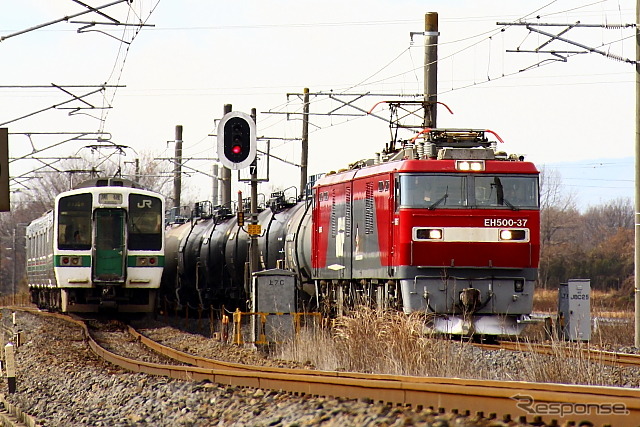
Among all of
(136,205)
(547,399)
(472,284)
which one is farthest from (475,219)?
(136,205)

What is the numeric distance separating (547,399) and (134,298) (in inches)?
797

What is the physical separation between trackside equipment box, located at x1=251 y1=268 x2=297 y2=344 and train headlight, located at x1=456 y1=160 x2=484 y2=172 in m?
4.30

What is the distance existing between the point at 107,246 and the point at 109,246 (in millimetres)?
49

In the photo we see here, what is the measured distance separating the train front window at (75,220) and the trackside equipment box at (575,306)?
1168 centimetres

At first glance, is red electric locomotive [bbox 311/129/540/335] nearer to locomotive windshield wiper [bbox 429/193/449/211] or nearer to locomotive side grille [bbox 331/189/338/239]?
locomotive windshield wiper [bbox 429/193/449/211]

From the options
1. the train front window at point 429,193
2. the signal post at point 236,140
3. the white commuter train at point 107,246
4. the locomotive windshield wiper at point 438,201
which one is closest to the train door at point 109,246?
the white commuter train at point 107,246

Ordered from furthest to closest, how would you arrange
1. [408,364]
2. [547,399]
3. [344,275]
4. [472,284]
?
1. [344,275]
2. [472,284]
3. [408,364]
4. [547,399]

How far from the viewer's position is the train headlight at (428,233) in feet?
54.9

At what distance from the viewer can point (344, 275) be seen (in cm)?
1995

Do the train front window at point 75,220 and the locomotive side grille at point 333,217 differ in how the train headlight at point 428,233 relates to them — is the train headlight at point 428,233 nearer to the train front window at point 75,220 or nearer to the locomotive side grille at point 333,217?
the locomotive side grille at point 333,217

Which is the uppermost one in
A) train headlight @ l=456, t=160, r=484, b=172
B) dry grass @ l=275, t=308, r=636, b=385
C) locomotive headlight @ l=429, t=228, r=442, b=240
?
train headlight @ l=456, t=160, r=484, b=172

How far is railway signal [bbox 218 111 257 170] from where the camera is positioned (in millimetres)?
19094

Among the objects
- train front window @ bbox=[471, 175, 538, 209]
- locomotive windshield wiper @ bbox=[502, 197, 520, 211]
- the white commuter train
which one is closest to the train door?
the white commuter train

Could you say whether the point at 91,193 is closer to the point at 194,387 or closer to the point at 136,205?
the point at 136,205
